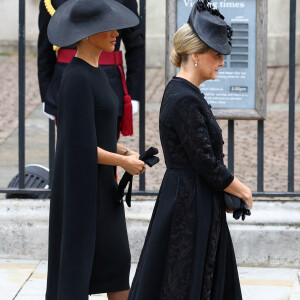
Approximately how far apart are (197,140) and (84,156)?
591 millimetres

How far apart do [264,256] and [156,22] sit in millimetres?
8543

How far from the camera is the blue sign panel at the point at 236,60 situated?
533 centimetres

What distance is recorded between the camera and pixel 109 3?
405 cm

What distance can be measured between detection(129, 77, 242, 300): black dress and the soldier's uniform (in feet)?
4.34

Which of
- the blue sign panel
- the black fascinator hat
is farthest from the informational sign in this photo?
the black fascinator hat

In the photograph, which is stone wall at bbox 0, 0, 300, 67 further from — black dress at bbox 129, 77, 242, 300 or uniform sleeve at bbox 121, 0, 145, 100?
black dress at bbox 129, 77, 242, 300

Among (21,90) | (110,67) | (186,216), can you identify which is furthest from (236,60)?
(186,216)

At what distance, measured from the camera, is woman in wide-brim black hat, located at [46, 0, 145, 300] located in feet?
12.8

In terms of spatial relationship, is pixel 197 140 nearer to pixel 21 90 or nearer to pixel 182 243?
pixel 182 243

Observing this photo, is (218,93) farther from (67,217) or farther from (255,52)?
(67,217)

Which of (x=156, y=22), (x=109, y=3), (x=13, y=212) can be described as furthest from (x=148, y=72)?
(x=109, y=3)

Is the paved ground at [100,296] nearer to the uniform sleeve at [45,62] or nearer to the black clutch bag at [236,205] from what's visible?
the uniform sleeve at [45,62]

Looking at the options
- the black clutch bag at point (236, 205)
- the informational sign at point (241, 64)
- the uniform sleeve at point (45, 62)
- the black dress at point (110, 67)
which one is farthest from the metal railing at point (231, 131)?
the black clutch bag at point (236, 205)

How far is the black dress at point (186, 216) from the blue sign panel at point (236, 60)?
5.67 feet
